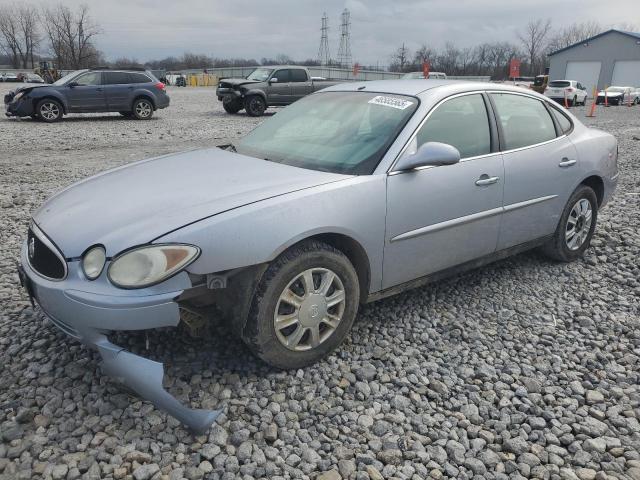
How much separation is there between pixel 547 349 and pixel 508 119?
1714 millimetres

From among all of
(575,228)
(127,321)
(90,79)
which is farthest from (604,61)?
(127,321)

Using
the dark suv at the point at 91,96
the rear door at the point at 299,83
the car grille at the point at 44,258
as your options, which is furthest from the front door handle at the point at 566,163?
the rear door at the point at 299,83

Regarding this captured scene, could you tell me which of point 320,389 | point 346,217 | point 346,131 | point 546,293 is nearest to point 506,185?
point 546,293

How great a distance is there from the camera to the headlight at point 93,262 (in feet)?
8.04

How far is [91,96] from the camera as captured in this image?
49.8 feet

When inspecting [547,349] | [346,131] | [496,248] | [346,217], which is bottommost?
[547,349]

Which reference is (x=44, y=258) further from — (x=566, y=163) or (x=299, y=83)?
(x=299, y=83)

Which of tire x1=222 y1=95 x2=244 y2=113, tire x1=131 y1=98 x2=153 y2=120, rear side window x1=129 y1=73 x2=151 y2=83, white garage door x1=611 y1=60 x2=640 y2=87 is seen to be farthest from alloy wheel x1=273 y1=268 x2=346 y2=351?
white garage door x1=611 y1=60 x2=640 y2=87

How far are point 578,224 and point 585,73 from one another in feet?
154

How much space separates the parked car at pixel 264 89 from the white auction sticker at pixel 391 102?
47.1 feet

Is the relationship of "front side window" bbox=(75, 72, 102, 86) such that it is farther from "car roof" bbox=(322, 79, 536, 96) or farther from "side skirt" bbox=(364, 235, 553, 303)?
"side skirt" bbox=(364, 235, 553, 303)

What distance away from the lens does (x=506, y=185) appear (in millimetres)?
3740

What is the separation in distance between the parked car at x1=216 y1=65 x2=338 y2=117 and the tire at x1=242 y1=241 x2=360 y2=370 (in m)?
15.3

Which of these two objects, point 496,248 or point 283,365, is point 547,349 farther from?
point 283,365
